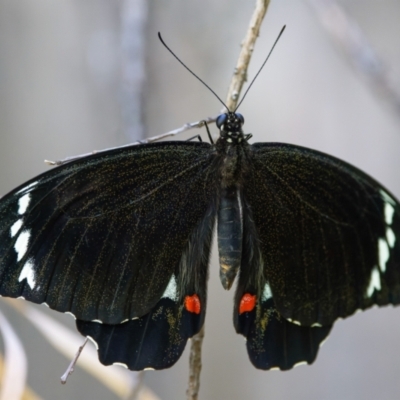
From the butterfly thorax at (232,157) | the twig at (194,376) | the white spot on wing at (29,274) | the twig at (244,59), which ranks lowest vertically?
the twig at (194,376)

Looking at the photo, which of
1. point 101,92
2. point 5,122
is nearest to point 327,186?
point 101,92

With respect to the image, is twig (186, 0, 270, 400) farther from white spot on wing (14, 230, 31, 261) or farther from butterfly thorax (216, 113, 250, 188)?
white spot on wing (14, 230, 31, 261)

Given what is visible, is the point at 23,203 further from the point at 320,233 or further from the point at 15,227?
the point at 320,233

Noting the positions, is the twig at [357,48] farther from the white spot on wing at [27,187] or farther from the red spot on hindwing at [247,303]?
the white spot on wing at [27,187]

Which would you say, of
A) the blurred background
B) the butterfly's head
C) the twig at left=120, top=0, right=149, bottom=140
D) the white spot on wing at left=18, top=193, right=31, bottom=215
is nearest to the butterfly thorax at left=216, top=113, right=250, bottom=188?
the butterfly's head

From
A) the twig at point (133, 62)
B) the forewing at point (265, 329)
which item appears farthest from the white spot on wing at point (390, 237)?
the twig at point (133, 62)

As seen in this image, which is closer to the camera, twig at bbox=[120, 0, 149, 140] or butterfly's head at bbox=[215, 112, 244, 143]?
butterfly's head at bbox=[215, 112, 244, 143]
